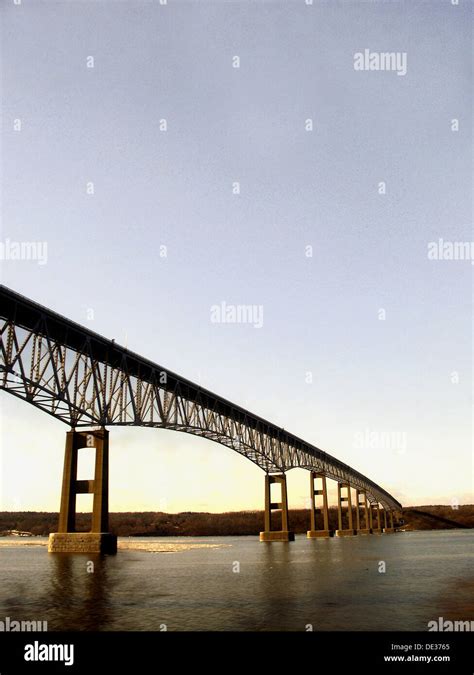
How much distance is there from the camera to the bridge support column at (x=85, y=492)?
4594 cm

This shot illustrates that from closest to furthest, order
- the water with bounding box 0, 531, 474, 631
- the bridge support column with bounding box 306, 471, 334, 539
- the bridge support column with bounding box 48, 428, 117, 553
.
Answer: the water with bounding box 0, 531, 474, 631
the bridge support column with bounding box 48, 428, 117, 553
the bridge support column with bounding box 306, 471, 334, 539

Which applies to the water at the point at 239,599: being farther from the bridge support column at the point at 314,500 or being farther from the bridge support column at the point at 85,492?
the bridge support column at the point at 314,500

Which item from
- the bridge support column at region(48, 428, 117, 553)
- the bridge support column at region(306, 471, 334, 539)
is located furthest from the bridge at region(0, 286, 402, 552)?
the bridge support column at region(306, 471, 334, 539)

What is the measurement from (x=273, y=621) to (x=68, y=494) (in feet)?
104

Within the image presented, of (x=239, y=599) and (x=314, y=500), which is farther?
(x=314, y=500)

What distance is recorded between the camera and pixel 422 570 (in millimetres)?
38719

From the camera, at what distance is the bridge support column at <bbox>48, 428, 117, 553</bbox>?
45938 millimetres

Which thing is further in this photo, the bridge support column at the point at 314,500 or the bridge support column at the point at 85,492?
the bridge support column at the point at 314,500

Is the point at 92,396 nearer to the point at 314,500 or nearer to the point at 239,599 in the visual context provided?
the point at 239,599

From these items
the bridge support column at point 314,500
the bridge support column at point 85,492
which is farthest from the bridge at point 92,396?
the bridge support column at point 314,500

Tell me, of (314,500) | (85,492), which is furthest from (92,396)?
(314,500)

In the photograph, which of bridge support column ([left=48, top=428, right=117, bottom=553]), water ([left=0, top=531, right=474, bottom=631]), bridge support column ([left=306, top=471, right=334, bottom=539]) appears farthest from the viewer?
bridge support column ([left=306, top=471, right=334, bottom=539])

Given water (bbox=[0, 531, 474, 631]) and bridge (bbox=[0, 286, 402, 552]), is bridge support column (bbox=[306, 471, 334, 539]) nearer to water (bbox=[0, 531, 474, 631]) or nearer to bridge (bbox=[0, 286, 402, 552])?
bridge (bbox=[0, 286, 402, 552])

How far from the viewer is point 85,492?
47188mm
